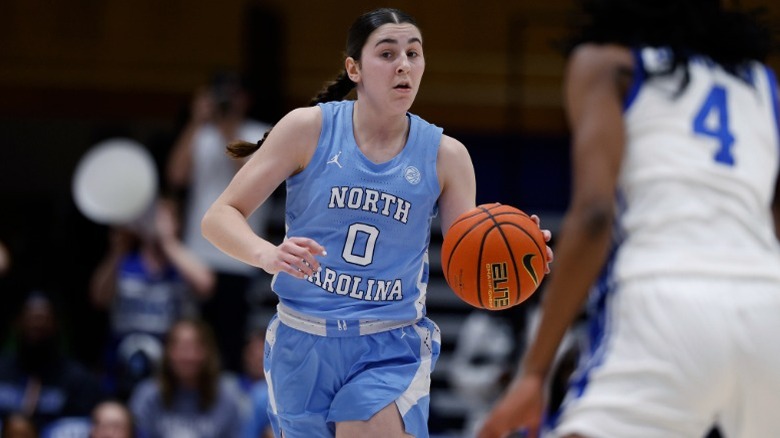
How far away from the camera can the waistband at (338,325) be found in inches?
160

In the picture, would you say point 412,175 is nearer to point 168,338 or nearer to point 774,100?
point 774,100

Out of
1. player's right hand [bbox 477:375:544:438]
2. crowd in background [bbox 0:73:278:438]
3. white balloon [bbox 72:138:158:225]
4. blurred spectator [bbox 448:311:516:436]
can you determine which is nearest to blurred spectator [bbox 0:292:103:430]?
crowd in background [bbox 0:73:278:438]

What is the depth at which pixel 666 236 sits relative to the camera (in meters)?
3.54

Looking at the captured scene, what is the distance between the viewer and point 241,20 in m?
11.8

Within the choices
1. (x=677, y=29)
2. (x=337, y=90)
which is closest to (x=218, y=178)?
(x=337, y=90)

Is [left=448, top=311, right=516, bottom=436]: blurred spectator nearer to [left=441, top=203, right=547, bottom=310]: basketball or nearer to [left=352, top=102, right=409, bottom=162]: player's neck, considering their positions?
[left=352, top=102, right=409, bottom=162]: player's neck

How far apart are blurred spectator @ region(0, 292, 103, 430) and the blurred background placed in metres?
2.45

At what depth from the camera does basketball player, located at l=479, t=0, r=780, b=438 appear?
336 centimetres

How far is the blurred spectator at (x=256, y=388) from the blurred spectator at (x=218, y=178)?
301 mm

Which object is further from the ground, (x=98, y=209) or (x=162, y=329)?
(x=98, y=209)

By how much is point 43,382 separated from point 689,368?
616cm

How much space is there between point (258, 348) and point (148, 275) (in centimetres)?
107

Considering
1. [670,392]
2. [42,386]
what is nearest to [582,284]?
[670,392]

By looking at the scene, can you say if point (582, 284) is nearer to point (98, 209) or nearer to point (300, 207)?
point (300, 207)
